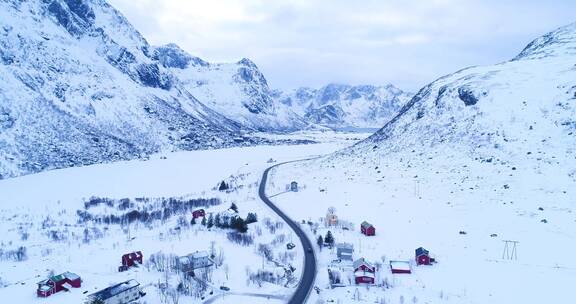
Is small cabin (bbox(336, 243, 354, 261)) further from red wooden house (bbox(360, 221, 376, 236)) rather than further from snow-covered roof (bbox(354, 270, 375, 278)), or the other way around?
red wooden house (bbox(360, 221, 376, 236))

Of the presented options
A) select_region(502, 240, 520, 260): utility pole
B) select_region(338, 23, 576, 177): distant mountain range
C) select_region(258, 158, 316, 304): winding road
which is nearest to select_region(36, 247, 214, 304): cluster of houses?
select_region(258, 158, 316, 304): winding road

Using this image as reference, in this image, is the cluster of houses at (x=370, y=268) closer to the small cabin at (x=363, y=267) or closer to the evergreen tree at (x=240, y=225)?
the small cabin at (x=363, y=267)

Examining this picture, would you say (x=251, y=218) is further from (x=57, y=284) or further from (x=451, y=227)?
(x=57, y=284)

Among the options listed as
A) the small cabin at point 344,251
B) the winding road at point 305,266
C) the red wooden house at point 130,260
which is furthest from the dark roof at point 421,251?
the red wooden house at point 130,260

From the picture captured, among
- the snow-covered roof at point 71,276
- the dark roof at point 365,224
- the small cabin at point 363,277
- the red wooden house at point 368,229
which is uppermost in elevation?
the dark roof at point 365,224

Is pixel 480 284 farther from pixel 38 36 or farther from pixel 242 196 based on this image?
pixel 38 36

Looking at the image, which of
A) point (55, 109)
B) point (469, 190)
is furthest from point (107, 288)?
point (55, 109)
